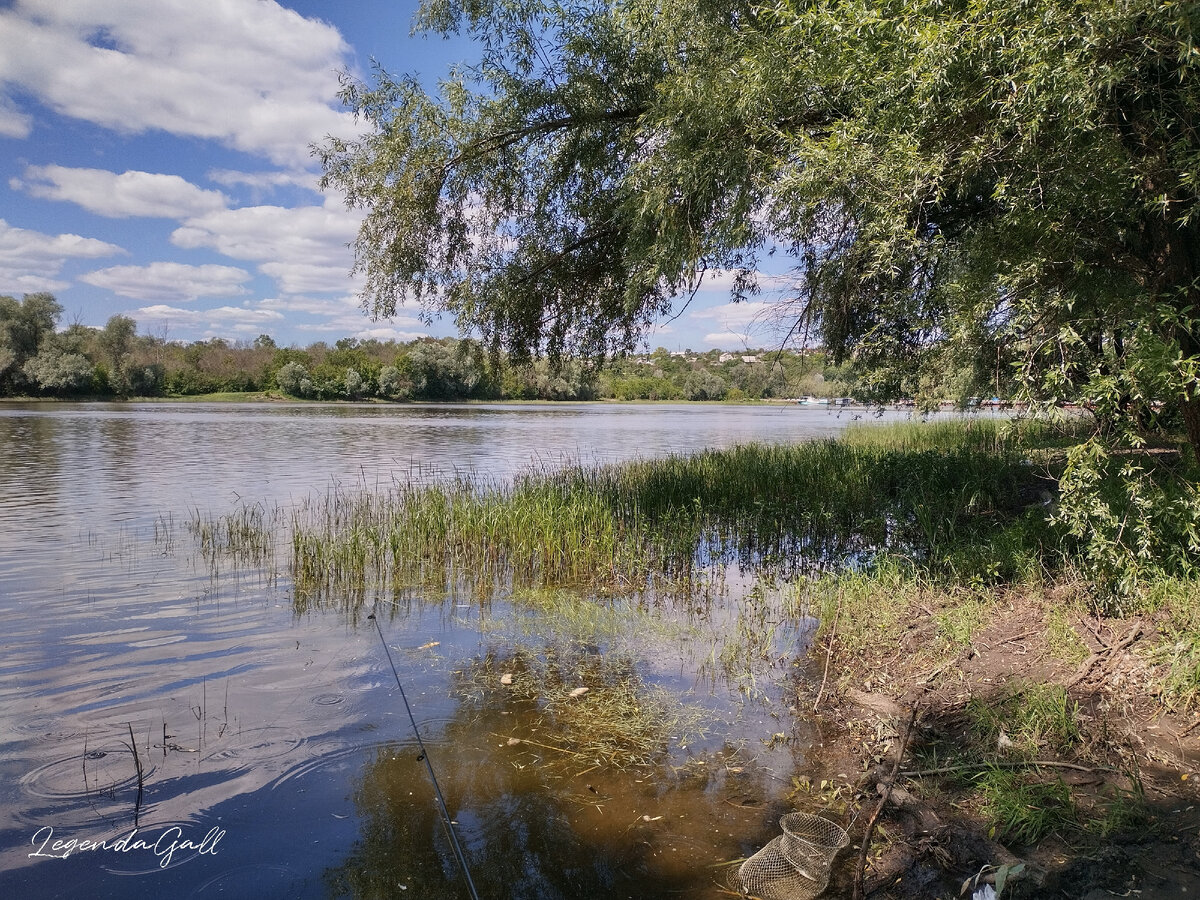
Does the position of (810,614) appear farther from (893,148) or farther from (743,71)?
(743,71)

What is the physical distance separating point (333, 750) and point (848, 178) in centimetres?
599

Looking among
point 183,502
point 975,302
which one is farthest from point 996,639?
point 183,502

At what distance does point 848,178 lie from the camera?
20.7ft

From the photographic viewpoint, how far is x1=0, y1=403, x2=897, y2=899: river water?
11.7ft

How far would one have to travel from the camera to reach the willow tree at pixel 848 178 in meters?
5.17

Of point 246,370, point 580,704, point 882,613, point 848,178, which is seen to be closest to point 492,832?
point 580,704

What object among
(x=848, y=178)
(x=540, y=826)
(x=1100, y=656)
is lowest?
(x=540, y=826)

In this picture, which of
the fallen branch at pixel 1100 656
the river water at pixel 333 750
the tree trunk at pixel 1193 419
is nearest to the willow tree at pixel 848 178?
the tree trunk at pixel 1193 419

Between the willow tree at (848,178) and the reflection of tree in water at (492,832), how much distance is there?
172 inches

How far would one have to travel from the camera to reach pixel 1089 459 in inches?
214

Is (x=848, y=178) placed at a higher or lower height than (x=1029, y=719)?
higher

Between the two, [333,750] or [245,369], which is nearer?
[333,750]

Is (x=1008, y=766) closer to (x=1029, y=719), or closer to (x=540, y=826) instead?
(x=1029, y=719)

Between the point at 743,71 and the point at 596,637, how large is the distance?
6.32 metres
